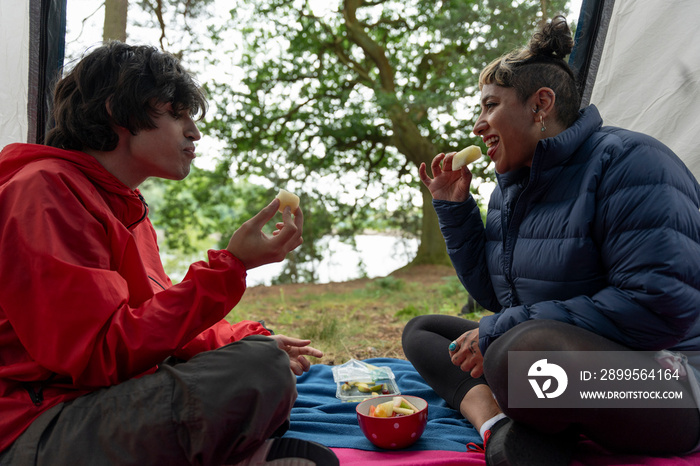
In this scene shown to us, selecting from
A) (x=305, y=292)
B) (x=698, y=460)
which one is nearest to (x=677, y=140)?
(x=698, y=460)

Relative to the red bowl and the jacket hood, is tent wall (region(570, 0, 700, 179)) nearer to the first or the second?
the red bowl

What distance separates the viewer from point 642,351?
4.99ft

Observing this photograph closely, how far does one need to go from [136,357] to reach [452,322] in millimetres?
1500

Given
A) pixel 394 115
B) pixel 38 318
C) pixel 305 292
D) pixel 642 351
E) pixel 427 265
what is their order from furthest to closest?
pixel 427 265 < pixel 394 115 < pixel 305 292 < pixel 642 351 < pixel 38 318

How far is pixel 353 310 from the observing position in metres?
5.30

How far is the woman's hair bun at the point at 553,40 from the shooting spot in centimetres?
186

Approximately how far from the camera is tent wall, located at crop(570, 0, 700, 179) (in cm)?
252

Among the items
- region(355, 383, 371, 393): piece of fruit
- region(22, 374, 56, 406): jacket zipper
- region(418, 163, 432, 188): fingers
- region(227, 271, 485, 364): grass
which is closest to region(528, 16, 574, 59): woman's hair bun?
region(418, 163, 432, 188): fingers

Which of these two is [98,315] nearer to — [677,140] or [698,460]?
[698,460]

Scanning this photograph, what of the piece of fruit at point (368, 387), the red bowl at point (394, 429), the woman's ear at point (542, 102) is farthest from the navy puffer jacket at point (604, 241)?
the piece of fruit at point (368, 387)

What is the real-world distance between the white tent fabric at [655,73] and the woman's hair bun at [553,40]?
Answer: 102cm

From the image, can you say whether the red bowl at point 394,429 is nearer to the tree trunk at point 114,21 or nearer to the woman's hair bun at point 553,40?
the woman's hair bun at point 553,40

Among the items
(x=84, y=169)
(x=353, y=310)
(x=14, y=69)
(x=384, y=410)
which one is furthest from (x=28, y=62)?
(x=353, y=310)

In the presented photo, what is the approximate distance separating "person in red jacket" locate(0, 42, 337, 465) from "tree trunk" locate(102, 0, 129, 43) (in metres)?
2.23
